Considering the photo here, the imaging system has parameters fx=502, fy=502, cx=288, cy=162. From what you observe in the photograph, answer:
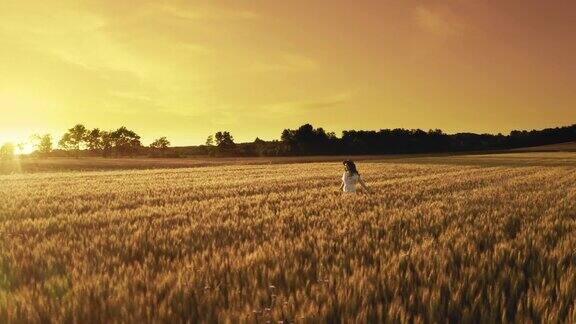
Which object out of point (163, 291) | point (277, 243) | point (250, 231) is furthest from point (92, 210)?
point (163, 291)

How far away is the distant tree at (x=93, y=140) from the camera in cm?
16112

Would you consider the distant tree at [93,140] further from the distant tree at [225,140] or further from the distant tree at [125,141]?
the distant tree at [225,140]

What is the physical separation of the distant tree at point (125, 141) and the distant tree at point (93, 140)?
23.5 feet

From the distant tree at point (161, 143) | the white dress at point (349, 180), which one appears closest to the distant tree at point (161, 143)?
the distant tree at point (161, 143)

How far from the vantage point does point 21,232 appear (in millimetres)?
8547

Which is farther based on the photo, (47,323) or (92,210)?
(92,210)

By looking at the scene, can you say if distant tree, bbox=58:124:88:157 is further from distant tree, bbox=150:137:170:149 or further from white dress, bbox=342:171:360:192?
white dress, bbox=342:171:360:192

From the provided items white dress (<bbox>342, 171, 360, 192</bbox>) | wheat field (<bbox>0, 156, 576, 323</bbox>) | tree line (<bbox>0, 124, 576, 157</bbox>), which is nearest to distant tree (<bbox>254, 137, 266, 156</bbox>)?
tree line (<bbox>0, 124, 576, 157</bbox>)

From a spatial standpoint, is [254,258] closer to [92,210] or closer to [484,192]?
[92,210]

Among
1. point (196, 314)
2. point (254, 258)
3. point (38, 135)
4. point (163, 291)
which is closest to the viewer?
point (196, 314)

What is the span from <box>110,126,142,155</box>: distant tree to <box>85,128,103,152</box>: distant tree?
718 cm

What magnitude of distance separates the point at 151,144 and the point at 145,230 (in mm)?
166416

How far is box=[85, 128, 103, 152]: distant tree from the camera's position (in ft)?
529

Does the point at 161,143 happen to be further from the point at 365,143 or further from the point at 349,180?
the point at 349,180
